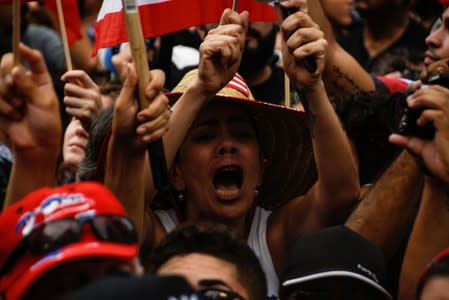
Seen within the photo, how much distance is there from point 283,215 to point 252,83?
1.68 m

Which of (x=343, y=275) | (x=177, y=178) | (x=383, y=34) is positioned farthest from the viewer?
(x=383, y=34)

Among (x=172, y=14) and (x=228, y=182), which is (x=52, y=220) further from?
(x=172, y=14)

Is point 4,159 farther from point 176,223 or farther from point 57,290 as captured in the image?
point 57,290

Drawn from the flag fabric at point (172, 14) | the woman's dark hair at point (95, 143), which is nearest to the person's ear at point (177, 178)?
Answer: the woman's dark hair at point (95, 143)

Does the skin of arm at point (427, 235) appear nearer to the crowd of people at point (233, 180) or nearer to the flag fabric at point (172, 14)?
the crowd of people at point (233, 180)

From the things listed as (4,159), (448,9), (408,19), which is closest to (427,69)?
(448,9)

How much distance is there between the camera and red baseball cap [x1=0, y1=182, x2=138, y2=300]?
313cm

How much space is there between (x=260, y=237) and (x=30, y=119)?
4.85 ft

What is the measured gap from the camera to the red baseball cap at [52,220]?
10.3 ft

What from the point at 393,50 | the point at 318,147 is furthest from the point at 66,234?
the point at 393,50

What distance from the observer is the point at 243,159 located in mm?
4938

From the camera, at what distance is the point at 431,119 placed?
4133mm

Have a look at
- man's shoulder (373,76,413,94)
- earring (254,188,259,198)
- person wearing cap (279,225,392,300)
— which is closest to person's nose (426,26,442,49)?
man's shoulder (373,76,413,94)

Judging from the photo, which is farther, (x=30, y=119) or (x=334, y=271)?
(x=334, y=271)
